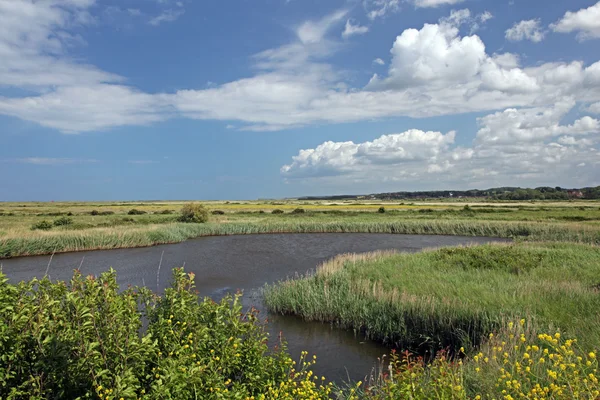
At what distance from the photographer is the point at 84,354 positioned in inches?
143

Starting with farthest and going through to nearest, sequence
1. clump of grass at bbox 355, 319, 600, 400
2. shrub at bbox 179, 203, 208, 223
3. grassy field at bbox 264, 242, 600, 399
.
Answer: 1. shrub at bbox 179, 203, 208, 223
2. grassy field at bbox 264, 242, 600, 399
3. clump of grass at bbox 355, 319, 600, 400

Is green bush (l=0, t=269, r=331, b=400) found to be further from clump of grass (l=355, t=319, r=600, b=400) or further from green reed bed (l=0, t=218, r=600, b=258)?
green reed bed (l=0, t=218, r=600, b=258)

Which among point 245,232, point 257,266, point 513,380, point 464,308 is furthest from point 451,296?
point 245,232

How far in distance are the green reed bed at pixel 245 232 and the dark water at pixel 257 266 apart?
1408 millimetres

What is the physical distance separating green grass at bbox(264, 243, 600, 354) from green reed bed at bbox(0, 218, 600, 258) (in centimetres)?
1337

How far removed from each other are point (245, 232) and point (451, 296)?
3003cm

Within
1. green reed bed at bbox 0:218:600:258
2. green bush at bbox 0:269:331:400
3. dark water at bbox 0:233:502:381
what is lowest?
dark water at bbox 0:233:502:381

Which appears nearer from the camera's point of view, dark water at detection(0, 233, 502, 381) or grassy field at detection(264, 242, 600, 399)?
grassy field at detection(264, 242, 600, 399)

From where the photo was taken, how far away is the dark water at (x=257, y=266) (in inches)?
372

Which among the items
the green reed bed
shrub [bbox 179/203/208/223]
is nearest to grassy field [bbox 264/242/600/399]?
the green reed bed

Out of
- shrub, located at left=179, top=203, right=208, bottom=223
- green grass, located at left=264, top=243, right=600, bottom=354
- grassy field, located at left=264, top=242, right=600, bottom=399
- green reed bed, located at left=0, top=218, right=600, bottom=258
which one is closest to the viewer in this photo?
grassy field, located at left=264, top=242, right=600, bottom=399

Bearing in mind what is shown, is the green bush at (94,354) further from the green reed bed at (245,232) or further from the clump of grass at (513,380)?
the green reed bed at (245,232)

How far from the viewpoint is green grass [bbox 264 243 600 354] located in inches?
323

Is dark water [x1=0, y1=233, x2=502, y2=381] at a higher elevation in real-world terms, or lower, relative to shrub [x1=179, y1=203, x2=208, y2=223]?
lower
